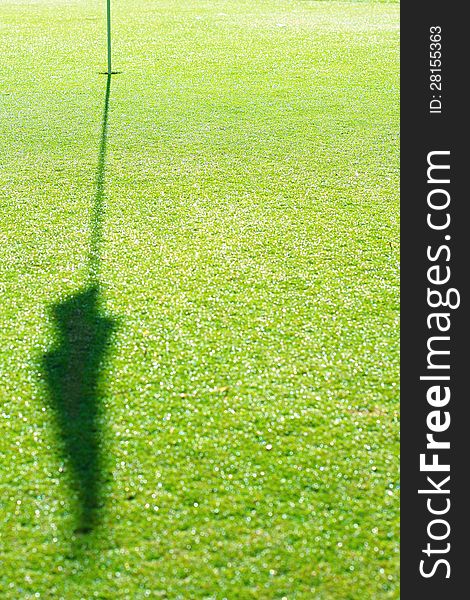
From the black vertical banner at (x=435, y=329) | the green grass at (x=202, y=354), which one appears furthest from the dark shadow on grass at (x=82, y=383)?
the black vertical banner at (x=435, y=329)

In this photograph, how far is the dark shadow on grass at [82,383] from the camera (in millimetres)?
2811

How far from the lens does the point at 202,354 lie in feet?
11.9

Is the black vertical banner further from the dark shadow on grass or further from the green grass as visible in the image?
the dark shadow on grass

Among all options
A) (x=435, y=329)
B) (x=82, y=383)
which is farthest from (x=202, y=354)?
(x=435, y=329)

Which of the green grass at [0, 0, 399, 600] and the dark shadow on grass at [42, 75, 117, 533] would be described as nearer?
the green grass at [0, 0, 399, 600]

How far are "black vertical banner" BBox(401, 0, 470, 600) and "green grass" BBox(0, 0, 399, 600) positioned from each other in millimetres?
94

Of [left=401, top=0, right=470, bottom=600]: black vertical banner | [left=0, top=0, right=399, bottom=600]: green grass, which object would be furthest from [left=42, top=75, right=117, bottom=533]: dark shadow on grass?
[left=401, top=0, right=470, bottom=600]: black vertical banner

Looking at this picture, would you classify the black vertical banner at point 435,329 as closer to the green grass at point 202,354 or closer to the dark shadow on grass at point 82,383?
the green grass at point 202,354

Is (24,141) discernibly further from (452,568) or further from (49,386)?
(452,568)

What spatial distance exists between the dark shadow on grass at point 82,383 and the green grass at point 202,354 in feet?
0.04

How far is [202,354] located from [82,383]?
56 cm

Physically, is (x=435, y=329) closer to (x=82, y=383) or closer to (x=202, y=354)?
(x=202, y=354)

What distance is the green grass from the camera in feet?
8.31

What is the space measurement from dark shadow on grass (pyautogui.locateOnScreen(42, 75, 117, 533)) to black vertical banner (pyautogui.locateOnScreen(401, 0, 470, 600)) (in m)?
1.08
